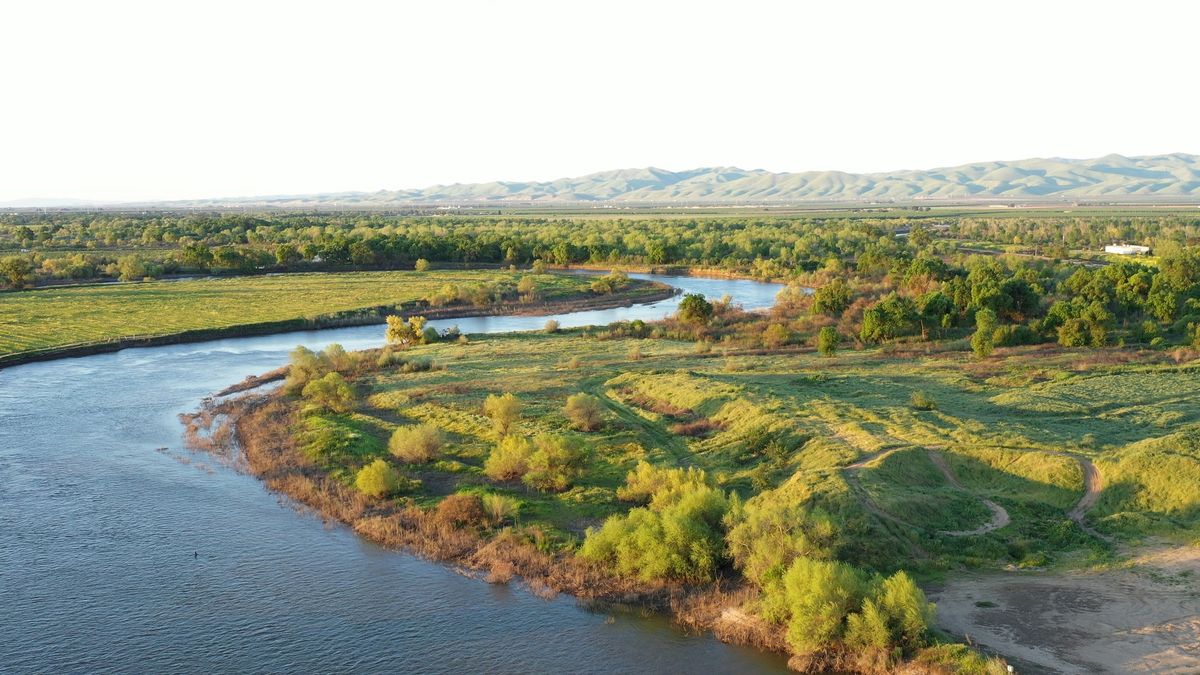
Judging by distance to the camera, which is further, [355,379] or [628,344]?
[628,344]

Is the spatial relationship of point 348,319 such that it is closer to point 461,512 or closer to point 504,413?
point 504,413

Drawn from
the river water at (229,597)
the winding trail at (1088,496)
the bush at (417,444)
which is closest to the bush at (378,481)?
the river water at (229,597)

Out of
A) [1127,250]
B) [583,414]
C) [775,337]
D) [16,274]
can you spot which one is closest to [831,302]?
[775,337]

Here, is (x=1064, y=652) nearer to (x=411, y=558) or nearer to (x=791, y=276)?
(x=411, y=558)

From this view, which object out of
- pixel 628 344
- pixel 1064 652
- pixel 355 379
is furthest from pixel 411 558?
pixel 628 344

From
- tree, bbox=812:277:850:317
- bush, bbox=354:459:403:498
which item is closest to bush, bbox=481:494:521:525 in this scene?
bush, bbox=354:459:403:498

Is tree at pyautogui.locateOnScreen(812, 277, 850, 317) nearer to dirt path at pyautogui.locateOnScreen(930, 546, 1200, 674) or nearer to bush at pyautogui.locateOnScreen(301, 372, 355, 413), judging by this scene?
bush at pyautogui.locateOnScreen(301, 372, 355, 413)

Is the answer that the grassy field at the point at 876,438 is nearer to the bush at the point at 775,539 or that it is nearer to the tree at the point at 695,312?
the bush at the point at 775,539
